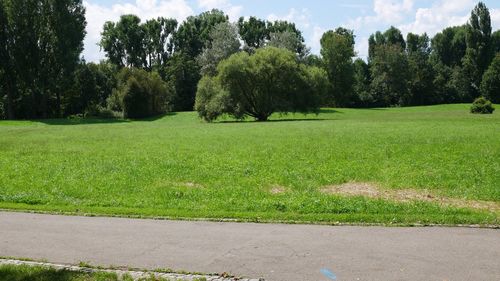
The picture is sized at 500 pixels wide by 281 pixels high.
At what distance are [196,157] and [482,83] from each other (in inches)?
3590

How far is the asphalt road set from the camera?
7980 mm

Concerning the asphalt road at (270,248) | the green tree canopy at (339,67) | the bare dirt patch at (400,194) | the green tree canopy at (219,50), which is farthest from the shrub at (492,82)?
the asphalt road at (270,248)

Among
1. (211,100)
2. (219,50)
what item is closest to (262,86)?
(211,100)

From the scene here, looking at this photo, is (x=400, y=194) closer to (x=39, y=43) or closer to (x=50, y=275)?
(x=50, y=275)

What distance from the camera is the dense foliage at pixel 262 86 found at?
6334 cm

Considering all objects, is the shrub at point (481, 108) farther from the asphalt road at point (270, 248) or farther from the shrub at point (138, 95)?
the asphalt road at point (270, 248)

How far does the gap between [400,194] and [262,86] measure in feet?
161

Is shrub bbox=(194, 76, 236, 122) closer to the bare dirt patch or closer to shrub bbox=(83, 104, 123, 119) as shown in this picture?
shrub bbox=(83, 104, 123, 119)

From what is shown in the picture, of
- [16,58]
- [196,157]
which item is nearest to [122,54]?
[16,58]

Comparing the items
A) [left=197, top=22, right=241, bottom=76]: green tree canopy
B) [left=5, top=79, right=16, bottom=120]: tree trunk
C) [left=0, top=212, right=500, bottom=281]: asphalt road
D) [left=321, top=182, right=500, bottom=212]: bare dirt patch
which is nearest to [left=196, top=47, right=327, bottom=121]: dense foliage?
[left=197, top=22, right=241, bottom=76]: green tree canopy

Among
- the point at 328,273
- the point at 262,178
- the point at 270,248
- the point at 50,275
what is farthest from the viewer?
the point at 262,178

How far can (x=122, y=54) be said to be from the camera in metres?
117

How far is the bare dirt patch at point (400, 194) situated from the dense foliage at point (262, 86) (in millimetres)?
46697

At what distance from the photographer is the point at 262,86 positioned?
64125 millimetres
